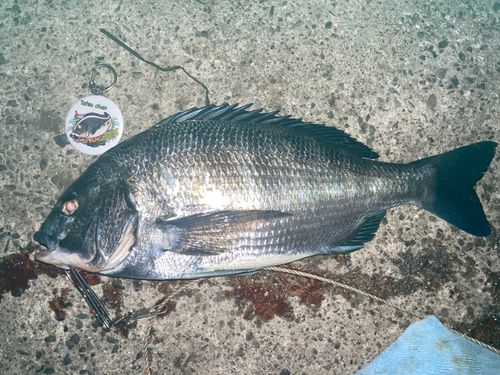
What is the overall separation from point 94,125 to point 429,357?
10.4ft

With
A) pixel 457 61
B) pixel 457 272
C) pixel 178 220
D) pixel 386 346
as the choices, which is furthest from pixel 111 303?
pixel 457 61

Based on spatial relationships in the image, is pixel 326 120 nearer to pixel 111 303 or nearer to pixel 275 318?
pixel 275 318

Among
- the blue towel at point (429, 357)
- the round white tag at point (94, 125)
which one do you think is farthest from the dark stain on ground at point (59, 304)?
the blue towel at point (429, 357)

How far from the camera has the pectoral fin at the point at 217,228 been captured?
194 centimetres

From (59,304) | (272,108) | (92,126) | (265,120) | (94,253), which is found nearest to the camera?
(94,253)

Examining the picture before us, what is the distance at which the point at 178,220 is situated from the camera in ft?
6.35

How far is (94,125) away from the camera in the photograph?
8.20ft

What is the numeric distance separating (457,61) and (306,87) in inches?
51.6

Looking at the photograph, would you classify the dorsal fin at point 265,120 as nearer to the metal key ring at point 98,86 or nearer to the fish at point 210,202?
the fish at point 210,202

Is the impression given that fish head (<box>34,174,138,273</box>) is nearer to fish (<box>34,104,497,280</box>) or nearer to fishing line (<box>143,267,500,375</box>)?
fish (<box>34,104,497,280</box>)

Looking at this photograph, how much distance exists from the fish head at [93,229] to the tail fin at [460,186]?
2.00 metres

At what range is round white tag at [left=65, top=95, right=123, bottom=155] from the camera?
247 cm

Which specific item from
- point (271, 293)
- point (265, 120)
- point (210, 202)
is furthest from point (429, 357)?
point (265, 120)

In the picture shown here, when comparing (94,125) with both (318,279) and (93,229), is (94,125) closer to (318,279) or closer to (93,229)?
(93,229)
